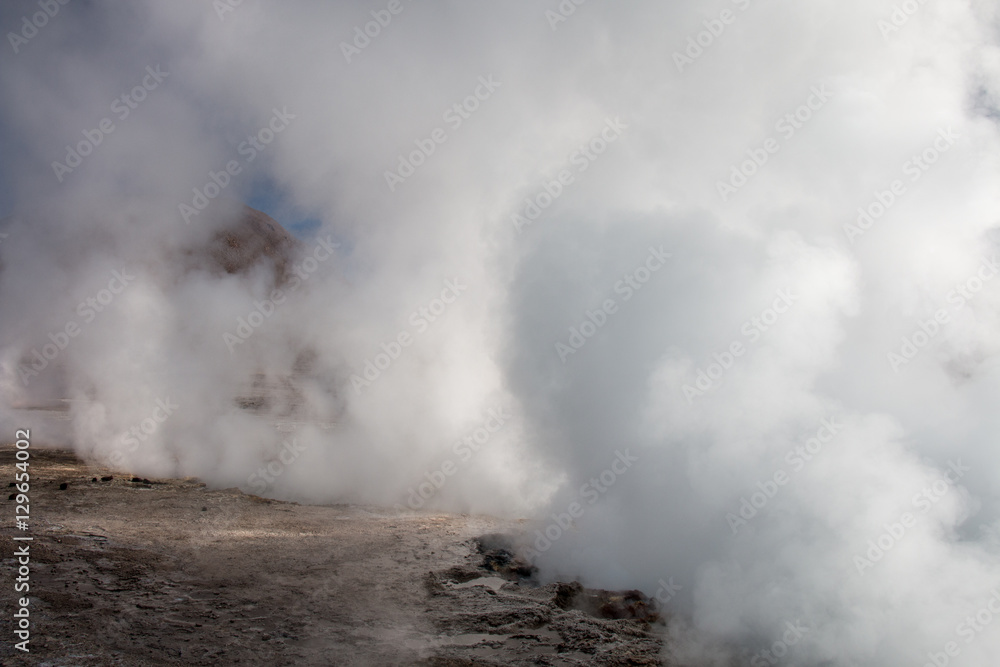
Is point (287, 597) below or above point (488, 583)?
below

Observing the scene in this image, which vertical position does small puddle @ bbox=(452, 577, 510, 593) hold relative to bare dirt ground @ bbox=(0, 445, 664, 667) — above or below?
above

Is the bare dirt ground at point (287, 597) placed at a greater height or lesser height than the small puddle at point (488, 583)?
lesser

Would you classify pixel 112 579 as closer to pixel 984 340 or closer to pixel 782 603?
pixel 782 603

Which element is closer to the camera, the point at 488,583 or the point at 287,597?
the point at 287,597

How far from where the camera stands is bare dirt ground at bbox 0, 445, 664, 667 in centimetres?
426

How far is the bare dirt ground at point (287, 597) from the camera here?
14.0ft

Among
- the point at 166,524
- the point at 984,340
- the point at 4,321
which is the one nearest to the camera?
the point at 166,524

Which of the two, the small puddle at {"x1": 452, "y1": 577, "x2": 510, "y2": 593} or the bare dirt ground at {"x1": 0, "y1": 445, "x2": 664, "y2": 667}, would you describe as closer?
the bare dirt ground at {"x1": 0, "y1": 445, "x2": 664, "y2": 667}

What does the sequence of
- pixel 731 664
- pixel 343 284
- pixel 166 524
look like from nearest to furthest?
pixel 731 664 < pixel 166 524 < pixel 343 284

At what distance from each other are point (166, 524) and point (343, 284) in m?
13.3

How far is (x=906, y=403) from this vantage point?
7520 mm

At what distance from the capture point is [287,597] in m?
5.23

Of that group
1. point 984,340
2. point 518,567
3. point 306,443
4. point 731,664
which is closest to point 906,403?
point 984,340

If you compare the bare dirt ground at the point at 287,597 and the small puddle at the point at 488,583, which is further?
the small puddle at the point at 488,583
